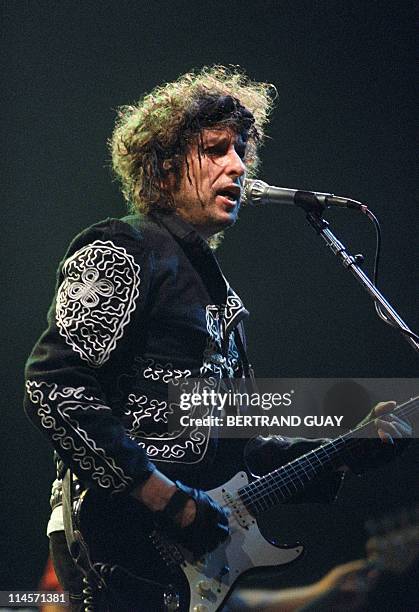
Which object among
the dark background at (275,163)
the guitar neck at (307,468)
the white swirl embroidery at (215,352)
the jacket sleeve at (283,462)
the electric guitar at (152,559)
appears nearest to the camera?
the electric guitar at (152,559)

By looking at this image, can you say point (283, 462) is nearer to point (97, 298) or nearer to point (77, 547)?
point (77, 547)

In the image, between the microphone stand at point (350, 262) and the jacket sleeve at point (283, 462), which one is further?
the jacket sleeve at point (283, 462)

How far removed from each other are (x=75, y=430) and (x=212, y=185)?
0.76 meters

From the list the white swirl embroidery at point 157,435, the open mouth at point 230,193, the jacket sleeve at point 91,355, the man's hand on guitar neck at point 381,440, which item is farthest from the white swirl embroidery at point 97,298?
the man's hand on guitar neck at point 381,440

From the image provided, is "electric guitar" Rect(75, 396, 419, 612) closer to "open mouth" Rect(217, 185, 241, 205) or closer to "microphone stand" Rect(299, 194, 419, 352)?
"microphone stand" Rect(299, 194, 419, 352)

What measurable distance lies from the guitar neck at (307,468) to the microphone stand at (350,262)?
303mm

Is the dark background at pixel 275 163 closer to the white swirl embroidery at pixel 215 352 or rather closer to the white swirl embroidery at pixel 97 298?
the white swirl embroidery at pixel 215 352

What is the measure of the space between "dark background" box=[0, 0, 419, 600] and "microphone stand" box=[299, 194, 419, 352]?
2.42 ft

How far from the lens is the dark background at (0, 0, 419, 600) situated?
2.72 metres

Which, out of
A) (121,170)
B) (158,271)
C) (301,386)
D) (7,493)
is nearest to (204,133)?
(121,170)

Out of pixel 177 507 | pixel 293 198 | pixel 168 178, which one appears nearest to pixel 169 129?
pixel 168 178

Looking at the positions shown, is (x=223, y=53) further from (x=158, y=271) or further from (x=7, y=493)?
(x=7, y=493)

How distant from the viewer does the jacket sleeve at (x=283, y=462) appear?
214 cm

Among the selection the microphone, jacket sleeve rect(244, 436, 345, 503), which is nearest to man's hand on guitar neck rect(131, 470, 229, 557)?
jacket sleeve rect(244, 436, 345, 503)
